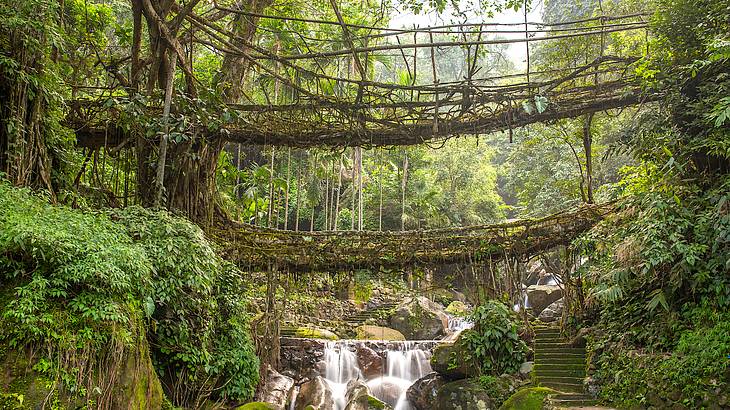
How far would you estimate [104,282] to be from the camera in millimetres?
4664

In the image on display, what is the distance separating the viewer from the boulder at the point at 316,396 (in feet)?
34.8

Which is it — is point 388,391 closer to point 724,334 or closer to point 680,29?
point 724,334

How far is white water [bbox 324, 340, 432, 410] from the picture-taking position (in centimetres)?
1254

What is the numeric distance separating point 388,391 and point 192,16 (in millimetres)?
9241

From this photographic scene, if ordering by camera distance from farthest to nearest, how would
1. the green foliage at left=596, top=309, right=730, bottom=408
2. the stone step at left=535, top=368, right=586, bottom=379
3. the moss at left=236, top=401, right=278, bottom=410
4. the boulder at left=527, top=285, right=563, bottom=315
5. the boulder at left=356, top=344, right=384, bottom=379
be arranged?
the boulder at left=527, top=285, right=563, bottom=315, the boulder at left=356, top=344, right=384, bottom=379, the stone step at left=535, top=368, right=586, bottom=379, the moss at left=236, top=401, right=278, bottom=410, the green foliage at left=596, top=309, right=730, bottom=408

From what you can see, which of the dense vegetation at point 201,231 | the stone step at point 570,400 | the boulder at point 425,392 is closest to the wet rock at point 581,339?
the dense vegetation at point 201,231

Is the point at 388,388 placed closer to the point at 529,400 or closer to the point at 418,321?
the point at 418,321

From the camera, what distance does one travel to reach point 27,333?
4.07 metres

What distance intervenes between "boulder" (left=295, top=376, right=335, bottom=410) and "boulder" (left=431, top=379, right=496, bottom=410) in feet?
7.11

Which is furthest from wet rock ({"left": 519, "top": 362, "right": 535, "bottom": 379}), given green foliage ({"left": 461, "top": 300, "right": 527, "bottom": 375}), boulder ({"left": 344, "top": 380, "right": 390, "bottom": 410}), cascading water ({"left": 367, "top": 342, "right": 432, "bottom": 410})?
cascading water ({"left": 367, "top": 342, "right": 432, "bottom": 410})

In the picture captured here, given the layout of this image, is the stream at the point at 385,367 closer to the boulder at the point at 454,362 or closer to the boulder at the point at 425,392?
the boulder at the point at 425,392

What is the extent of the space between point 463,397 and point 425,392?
1244 millimetres

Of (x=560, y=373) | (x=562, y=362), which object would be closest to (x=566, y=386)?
(x=560, y=373)

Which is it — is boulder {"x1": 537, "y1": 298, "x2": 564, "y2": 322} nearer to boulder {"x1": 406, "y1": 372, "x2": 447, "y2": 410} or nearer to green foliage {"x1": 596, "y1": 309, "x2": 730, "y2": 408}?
boulder {"x1": 406, "y1": 372, "x2": 447, "y2": 410}
